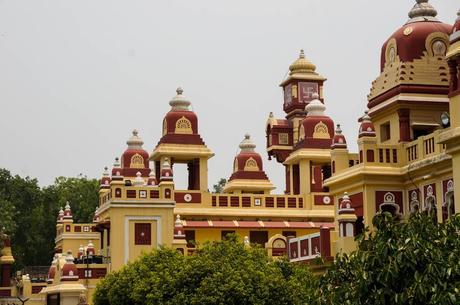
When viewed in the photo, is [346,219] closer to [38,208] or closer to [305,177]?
[305,177]

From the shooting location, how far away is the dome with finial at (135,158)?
5553cm

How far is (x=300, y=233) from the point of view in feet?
164

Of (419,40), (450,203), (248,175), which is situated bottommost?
(450,203)

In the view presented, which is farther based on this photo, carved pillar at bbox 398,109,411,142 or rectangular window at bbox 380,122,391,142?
rectangular window at bbox 380,122,391,142

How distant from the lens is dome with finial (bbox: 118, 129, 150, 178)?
5553cm

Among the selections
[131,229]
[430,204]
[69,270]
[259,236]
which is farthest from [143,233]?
[430,204]

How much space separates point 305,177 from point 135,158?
10.1 meters

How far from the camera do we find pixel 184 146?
50500mm

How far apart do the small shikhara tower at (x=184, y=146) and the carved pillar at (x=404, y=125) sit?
20531 mm

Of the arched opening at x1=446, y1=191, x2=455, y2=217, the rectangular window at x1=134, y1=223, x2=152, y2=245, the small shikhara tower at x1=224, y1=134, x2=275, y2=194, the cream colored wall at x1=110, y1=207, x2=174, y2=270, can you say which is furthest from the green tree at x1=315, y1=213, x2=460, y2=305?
the small shikhara tower at x1=224, y1=134, x2=275, y2=194

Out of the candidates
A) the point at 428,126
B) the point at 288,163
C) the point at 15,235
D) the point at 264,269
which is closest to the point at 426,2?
the point at 428,126

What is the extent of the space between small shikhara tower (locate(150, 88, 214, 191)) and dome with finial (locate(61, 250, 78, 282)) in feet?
26.7

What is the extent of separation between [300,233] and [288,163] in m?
4.52

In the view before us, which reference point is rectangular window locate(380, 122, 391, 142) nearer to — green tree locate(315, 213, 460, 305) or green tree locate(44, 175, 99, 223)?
green tree locate(315, 213, 460, 305)
